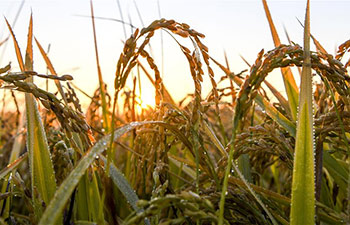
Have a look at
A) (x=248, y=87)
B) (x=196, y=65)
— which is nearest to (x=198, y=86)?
(x=196, y=65)

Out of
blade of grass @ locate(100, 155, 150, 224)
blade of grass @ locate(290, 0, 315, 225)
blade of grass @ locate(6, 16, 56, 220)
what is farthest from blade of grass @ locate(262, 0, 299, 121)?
blade of grass @ locate(6, 16, 56, 220)

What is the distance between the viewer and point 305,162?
0.99 metres

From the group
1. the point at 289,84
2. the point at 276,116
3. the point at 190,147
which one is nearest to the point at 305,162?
the point at 190,147

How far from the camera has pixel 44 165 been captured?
4.00 ft

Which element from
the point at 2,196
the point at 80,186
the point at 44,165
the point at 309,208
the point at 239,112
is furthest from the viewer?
the point at 80,186

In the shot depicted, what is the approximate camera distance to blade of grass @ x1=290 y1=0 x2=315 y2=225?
96cm

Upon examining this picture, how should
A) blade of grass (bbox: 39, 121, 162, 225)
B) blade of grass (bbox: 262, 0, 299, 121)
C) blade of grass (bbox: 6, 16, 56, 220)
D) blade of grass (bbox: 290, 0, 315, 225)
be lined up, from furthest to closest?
1. blade of grass (bbox: 262, 0, 299, 121)
2. blade of grass (bbox: 6, 16, 56, 220)
3. blade of grass (bbox: 290, 0, 315, 225)
4. blade of grass (bbox: 39, 121, 162, 225)

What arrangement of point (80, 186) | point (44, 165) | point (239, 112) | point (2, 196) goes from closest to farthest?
point (239, 112)
point (2, 196)
point (44, 165)
point (80, 186)

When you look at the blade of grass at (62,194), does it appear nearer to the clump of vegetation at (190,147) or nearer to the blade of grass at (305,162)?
the clump of vegetation at (190,147)

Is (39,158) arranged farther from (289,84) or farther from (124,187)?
(289,84)

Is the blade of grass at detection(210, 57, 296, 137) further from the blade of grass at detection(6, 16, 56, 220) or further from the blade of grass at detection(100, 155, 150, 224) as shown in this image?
the blade of grass at detection(6, 16, 56, 220)

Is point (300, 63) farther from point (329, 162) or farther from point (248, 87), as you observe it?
point (329, 162)

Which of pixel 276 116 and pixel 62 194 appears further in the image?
pixel 276 116

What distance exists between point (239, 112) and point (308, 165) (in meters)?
0.30
